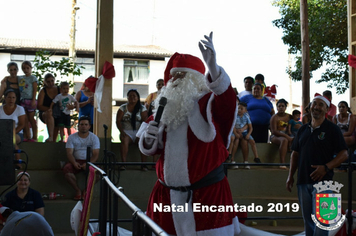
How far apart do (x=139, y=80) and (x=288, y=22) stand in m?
11.2

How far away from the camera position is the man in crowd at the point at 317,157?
14.0ft

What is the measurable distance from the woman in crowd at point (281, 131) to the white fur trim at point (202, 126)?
4732 millimetres

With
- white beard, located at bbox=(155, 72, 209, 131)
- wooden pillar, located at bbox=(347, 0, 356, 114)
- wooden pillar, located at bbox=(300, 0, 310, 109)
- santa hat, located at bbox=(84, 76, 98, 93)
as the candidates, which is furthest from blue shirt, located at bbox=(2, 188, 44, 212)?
wooden pillar, located at bbox=(300, 0, 310, 109)

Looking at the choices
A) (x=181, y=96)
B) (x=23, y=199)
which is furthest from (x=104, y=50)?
(x=181, y=96)

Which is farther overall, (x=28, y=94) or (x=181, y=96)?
(x=28, y=94)

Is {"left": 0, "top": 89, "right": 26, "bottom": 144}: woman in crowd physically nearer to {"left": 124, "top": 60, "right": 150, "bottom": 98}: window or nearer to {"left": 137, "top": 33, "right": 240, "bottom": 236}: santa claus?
{"left": 137, "top": 33, "right": 240, "bottom": 236}: santa claus

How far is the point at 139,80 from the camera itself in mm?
23938

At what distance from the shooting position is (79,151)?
702cm

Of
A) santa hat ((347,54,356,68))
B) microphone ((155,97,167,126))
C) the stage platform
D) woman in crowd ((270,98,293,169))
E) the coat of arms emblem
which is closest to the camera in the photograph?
microphone ((155,97,167,126))

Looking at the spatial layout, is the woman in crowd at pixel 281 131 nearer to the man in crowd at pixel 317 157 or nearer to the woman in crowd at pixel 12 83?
the man in crowd at pixel 317 157

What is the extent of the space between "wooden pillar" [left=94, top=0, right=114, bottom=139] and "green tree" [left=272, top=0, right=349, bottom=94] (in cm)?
752

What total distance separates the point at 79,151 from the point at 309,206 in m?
3.88

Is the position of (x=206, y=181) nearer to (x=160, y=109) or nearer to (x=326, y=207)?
(x=160, y=109)

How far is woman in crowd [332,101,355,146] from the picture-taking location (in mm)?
7602
